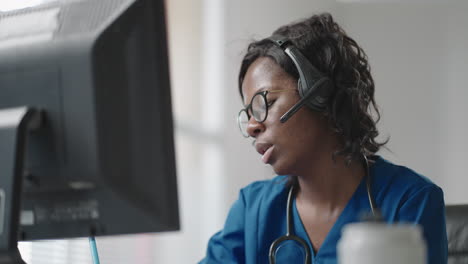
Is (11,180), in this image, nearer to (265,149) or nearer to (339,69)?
(265,149)

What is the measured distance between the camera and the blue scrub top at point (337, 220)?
1.35 metres

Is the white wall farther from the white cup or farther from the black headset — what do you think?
the white cup

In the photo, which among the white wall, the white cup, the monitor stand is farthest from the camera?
the white wall

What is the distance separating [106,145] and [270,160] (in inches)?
24.7

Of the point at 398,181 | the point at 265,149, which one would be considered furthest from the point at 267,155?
the point at 398,181

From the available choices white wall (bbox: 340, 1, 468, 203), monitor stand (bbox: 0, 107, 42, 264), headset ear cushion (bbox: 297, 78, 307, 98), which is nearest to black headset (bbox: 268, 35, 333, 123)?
headset ear cushion (bbox: 297, 78, 307, 98)

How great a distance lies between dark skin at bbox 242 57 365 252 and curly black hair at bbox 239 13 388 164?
0.02 m

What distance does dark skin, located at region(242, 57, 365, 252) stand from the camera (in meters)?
1.43

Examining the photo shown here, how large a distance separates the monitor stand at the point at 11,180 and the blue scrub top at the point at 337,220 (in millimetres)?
699

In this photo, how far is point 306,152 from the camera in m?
1.45

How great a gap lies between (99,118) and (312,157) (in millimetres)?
719

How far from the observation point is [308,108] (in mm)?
1446

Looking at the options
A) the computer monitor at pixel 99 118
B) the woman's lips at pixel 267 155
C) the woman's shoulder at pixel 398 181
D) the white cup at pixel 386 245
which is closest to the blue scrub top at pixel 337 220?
the woman's shoulder at pixel 398 181

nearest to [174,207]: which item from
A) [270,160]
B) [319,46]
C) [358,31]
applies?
[270,160]
